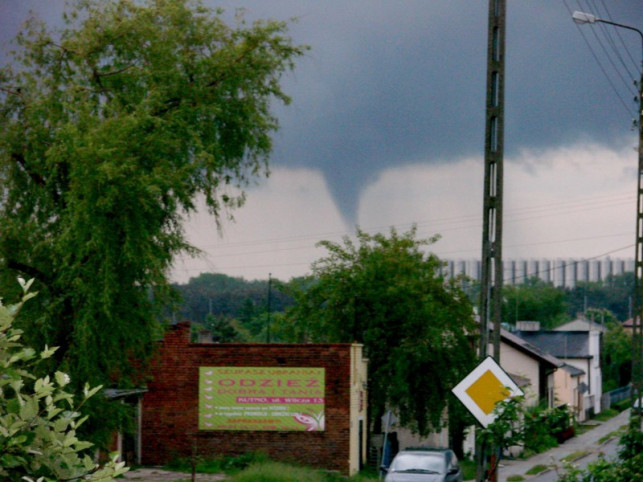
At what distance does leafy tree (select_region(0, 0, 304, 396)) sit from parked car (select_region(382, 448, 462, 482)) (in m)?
8.02

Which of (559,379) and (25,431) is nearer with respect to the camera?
(25,431)

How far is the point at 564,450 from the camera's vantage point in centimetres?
5291

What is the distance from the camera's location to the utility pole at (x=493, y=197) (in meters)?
13.0

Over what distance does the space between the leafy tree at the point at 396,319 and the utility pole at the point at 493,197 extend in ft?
91.2

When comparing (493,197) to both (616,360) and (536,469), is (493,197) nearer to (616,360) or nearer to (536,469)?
(536,469)

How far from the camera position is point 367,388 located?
4219 cm

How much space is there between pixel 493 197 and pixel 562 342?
72578mm

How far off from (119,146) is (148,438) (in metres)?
18.3

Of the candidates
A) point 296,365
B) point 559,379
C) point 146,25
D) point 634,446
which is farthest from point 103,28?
point 559,379

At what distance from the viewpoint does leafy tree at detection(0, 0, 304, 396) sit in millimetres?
21094

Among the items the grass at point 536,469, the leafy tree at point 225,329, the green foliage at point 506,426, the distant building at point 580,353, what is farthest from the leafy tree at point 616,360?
the green foliage at point 506,426

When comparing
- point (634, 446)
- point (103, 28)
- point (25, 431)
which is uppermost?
point (103, 28)

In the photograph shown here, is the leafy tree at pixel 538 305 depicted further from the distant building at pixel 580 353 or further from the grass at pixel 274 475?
the grass at pixel 274 475

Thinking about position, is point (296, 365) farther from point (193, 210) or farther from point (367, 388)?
point (193, 210)
